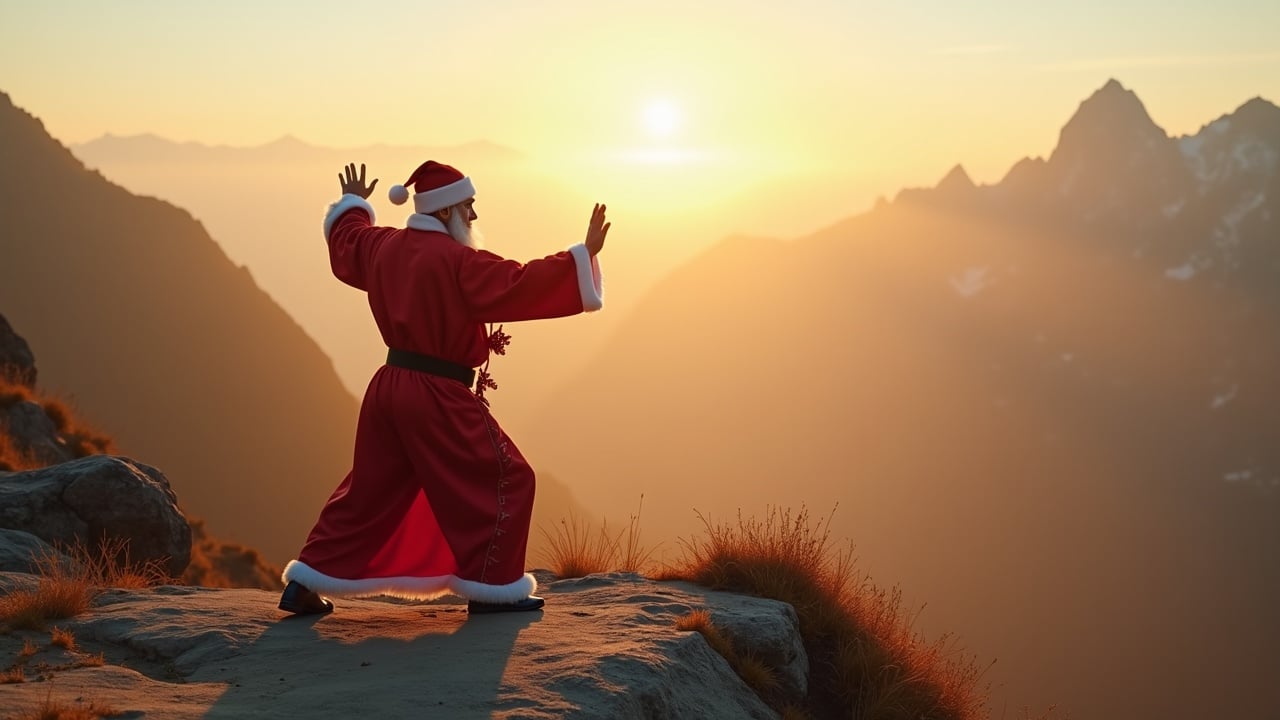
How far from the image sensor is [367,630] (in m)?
5.68

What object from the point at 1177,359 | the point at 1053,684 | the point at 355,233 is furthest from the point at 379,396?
the point at 1177,359

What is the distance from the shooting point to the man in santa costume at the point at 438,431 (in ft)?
19.2

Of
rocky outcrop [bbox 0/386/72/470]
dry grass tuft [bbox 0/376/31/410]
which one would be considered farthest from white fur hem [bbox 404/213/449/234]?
dry grass tuft [bbox 0/376/31/410]

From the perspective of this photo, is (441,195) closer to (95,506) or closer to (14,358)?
(95,506)

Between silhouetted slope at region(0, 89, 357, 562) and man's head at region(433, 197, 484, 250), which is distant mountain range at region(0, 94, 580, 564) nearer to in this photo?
silhouetted slope at region(0, 89, 357, 562)

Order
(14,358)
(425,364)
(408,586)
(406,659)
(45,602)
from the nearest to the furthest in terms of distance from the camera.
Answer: (406,659) < (45,602) < (425,364) < (408,586) < (14,358)

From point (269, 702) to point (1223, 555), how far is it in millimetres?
163179

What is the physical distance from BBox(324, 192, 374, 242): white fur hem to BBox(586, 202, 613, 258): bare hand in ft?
4.68

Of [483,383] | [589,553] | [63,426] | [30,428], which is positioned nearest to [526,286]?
[483,383]

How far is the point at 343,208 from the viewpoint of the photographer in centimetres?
653

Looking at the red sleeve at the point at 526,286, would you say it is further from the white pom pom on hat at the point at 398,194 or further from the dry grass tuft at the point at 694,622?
the dry grass tuft at the point at 694,622

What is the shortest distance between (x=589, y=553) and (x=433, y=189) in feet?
10.3

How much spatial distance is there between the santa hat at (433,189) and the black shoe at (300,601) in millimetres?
2081

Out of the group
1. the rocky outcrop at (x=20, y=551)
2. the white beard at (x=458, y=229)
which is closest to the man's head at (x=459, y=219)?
the white beard at (x=458, y=229)
